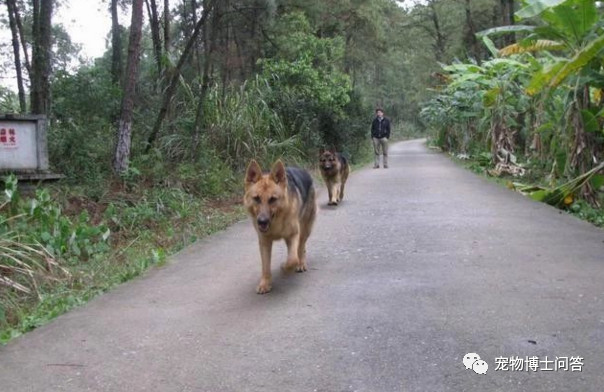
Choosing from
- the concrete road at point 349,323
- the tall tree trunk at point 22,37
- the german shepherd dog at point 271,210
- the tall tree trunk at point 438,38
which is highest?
the tall tree trunk at point 438,38

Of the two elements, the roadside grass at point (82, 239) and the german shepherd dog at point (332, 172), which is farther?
the german shepherd dog at point (332, 172)

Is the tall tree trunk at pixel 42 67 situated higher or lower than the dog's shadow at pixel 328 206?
higher

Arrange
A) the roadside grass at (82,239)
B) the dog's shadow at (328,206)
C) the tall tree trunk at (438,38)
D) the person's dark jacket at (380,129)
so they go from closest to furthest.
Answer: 1. the roadside grass at (82,239)
2. the dog's shadow at (328,206)
3. the person's dark jacket at (380,129)
4. the tall tree trunk at (438,38)

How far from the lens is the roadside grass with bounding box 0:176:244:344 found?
608cm

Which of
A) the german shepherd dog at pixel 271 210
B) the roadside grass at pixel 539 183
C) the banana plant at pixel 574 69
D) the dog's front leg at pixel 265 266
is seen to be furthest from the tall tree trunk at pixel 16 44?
the roadside grass at pixel 539 183

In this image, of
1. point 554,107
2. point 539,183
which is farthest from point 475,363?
point 554,107

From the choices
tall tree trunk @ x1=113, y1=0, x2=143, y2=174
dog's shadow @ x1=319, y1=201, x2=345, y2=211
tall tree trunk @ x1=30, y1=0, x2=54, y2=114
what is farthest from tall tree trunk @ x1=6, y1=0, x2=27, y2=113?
dog's shadow @ x1=319, y1=201, x2=345, y2=211

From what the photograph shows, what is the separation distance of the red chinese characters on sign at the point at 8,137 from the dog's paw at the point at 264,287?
5.23 meters

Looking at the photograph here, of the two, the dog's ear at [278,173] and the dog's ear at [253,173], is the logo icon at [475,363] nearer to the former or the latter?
the dog's ear at [278,173]

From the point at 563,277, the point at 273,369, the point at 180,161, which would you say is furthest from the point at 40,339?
the point at 180,161

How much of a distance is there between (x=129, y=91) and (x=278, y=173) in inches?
249

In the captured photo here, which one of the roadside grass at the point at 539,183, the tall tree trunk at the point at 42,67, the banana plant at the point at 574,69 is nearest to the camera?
the roadside grass at the point at 539,183

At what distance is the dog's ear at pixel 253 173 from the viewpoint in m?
5.81

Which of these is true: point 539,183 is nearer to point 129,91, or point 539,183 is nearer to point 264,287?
point 129,91
